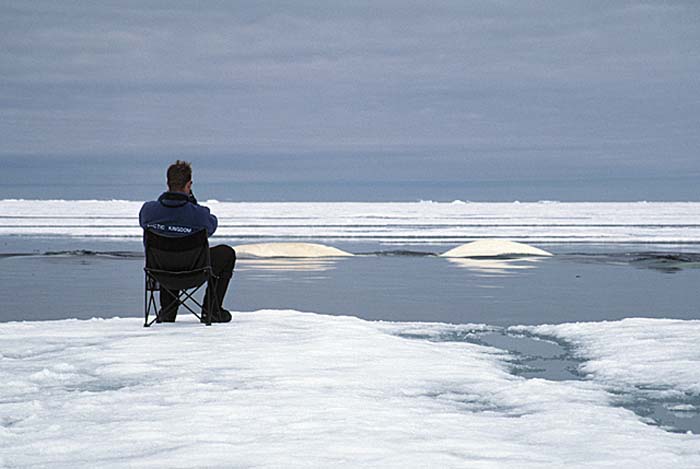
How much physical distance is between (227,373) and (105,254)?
18753mm

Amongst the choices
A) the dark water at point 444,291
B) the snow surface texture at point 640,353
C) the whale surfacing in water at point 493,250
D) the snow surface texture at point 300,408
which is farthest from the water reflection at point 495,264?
the snow surface texture at point 300,408

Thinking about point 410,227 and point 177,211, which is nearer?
point 177,211

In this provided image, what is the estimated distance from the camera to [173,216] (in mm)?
8609

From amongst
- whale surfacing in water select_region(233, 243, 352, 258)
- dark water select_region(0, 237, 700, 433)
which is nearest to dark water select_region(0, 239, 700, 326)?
dark water select_region(0, 237, 700, 433)

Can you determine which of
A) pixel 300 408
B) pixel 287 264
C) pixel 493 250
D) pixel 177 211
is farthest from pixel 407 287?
pixel 300 408

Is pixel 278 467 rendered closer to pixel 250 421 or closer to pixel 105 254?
pixel 250 421

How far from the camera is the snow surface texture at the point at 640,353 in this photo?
6238 millimetres

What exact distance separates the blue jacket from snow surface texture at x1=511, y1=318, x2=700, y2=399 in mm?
3204

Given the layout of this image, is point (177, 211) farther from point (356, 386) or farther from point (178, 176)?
point (356, 386)

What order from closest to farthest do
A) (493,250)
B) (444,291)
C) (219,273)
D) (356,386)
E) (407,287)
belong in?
(356,386)
(219,273)
(444,291)
(407,287)
(493,250)

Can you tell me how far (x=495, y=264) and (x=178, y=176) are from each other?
43.1 ft

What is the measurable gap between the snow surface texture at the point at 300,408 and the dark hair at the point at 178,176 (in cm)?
138

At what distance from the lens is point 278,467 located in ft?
13.0

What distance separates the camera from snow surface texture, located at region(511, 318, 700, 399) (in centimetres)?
624
